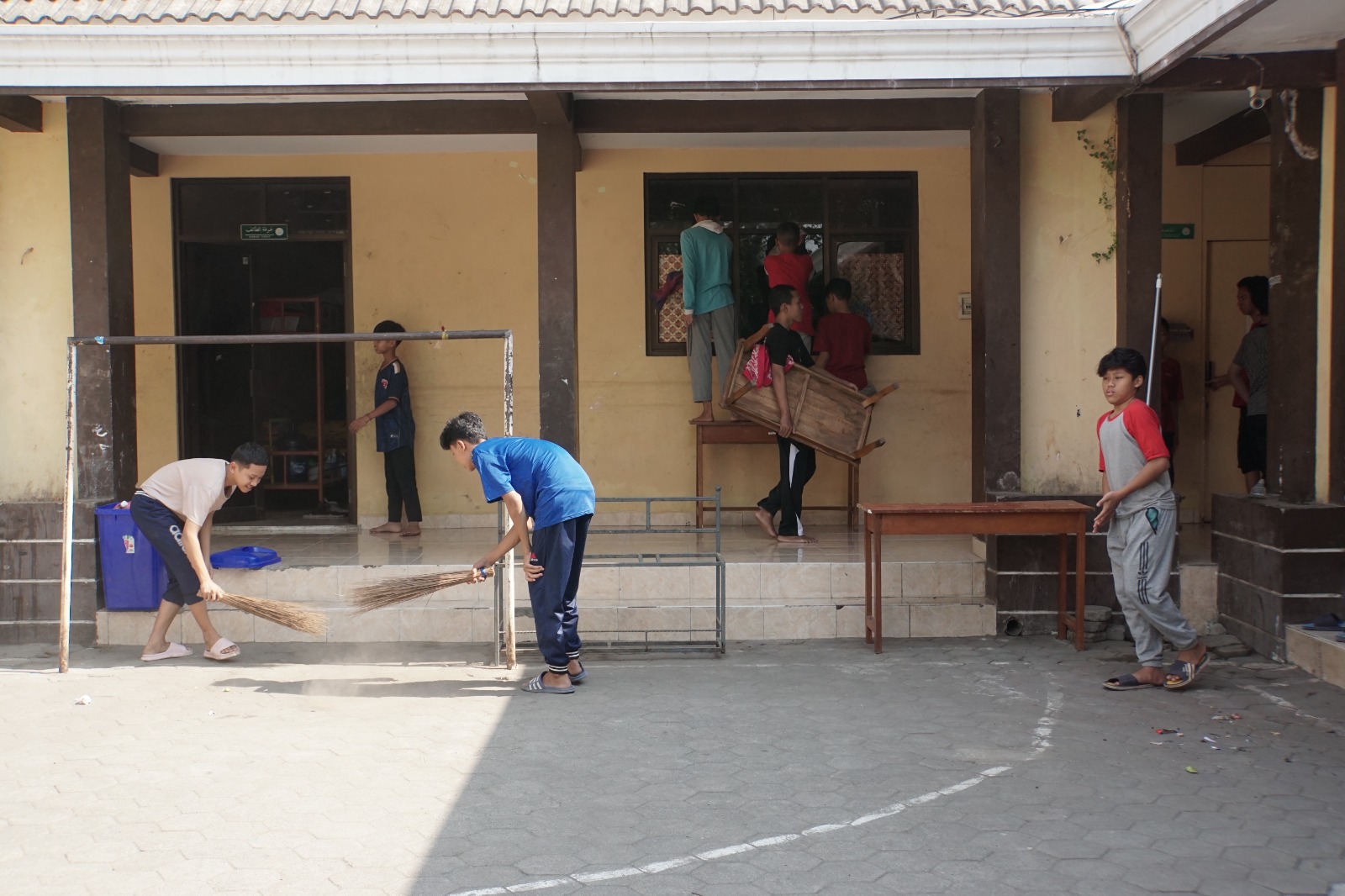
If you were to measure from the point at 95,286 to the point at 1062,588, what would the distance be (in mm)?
6532

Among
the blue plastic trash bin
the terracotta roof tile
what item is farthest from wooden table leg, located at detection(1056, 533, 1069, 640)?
the blue plastic trash bin

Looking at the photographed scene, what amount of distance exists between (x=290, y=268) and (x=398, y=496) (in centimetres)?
233

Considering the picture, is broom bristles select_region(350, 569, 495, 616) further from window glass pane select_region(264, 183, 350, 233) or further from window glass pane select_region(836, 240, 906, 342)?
window glass pane select_region(836, 240, 906, 342)

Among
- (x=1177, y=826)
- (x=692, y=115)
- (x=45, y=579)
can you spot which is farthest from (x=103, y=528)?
(x=1177, y=826)

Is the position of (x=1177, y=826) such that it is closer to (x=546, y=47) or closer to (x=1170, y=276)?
(x=546, y=47)

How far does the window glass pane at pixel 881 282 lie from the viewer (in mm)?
9930

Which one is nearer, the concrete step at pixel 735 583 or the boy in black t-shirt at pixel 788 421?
the concrete step at pixel 735 583

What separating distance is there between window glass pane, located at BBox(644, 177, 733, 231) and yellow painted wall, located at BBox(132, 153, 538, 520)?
1035 millimetres

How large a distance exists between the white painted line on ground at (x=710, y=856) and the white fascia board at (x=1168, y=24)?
397 cm

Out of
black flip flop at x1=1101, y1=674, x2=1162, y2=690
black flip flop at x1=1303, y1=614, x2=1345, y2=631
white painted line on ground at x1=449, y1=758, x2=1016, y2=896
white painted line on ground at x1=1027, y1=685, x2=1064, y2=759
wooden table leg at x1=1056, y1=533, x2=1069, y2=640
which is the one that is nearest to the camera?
white painted line on ground at x1=449, y1=758, x2=1016, y2=896

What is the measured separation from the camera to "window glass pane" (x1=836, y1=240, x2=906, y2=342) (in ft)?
32.6

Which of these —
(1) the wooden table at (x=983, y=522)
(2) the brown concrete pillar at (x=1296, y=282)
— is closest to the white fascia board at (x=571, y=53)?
(2) the brown concrete pillar at (x=1296, y=282)

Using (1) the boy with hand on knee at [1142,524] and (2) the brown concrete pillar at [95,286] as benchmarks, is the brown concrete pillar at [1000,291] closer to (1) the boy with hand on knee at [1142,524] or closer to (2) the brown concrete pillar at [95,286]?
(1) the boy with hand on knee at [1142,524]

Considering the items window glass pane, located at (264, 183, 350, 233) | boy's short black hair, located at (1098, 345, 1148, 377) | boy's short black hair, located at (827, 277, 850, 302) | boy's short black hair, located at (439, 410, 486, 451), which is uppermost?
window glass pane, located at (264, 183, 350, 233)
